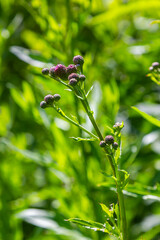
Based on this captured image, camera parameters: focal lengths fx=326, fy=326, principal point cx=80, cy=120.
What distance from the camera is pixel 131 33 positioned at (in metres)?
1.79

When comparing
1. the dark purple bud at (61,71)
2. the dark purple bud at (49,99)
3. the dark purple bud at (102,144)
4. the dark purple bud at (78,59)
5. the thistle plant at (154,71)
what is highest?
the thistle plant at (154,71)

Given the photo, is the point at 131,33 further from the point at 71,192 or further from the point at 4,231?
the point at 4,231

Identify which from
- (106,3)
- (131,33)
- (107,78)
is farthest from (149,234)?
(106,3)

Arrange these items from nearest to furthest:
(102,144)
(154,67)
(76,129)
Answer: (102,144), (154,67), (76,129)

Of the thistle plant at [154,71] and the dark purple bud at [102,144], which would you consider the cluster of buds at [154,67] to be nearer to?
the thistle plant at [154,71]

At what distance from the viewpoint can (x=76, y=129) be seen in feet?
3.95

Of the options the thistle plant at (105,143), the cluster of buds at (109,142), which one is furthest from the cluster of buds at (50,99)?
the cluster of buds at (109,142)

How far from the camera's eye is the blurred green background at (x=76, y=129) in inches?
44.3

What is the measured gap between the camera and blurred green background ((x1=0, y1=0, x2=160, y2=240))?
112 cm

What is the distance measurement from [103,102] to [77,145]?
31 cm

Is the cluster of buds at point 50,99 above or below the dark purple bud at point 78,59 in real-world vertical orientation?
below

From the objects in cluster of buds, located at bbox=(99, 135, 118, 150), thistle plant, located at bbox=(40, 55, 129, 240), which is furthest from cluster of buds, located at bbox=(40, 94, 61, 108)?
cluster of buds, located at bbox=(99, 135, 118, 150)

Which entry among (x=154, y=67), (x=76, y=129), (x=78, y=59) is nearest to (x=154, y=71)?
(x=154, y=67)

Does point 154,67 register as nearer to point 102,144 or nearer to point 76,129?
point 102,144
